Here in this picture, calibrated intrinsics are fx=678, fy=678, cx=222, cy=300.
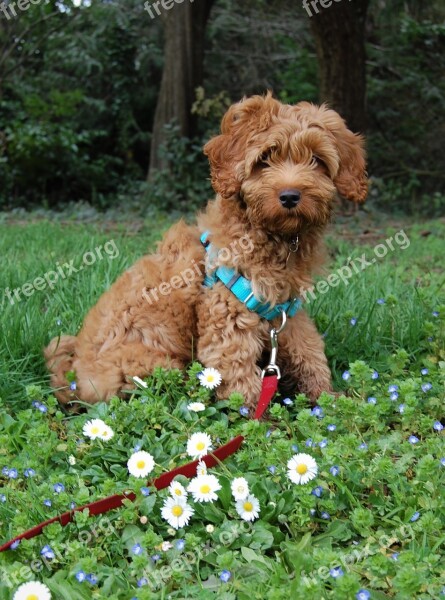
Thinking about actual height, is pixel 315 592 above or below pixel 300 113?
below

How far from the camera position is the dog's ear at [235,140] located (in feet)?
11.1

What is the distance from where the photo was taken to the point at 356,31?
32.8ft

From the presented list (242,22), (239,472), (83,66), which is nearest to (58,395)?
(239,472)

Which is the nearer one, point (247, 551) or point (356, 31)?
point (247, 551)

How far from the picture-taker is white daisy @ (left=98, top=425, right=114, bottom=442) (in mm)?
3152

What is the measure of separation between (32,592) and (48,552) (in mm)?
246

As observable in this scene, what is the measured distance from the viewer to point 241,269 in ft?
11.7

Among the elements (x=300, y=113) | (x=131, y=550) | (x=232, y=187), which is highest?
(x=300, y=113)

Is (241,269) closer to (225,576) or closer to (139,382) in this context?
(139,382)

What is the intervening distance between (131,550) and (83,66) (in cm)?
1352

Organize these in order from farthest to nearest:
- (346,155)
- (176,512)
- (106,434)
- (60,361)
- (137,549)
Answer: (60,361) < (346,155) < (106,434) < (176,512) < (137,549)

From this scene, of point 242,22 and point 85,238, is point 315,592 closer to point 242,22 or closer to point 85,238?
point 85,238

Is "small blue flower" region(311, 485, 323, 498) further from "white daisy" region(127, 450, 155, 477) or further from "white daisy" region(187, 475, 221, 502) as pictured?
"white daisy" region(127, 450, 155, 477)

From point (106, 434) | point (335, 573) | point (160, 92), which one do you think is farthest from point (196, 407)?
point (160, 92)
